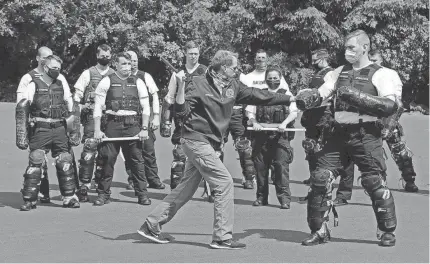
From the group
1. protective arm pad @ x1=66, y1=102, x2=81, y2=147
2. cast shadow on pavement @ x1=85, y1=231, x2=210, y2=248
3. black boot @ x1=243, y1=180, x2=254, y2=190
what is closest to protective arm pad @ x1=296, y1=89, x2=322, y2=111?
cast shadow on pavement @ x1=85, y1=231, x2=210, y2=248

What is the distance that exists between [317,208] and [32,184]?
3.76m

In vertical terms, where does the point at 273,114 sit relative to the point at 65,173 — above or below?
above

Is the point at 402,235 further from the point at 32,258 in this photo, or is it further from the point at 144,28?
the point at 144,28

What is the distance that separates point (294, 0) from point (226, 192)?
66.3 feet

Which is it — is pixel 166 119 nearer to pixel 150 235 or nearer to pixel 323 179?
pixel 150 235

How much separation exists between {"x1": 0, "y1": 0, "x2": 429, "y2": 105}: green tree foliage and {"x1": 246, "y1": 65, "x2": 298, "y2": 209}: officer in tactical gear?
1592cm

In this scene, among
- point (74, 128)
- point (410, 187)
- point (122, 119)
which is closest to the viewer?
point (74, 128)

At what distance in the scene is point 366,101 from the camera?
25.6 feet

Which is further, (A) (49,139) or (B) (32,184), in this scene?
(A) (49,139)

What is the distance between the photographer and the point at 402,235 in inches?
342

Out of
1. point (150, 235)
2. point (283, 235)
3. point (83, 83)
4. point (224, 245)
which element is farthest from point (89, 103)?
point (224, 245)

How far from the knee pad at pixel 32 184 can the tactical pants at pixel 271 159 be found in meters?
2.69

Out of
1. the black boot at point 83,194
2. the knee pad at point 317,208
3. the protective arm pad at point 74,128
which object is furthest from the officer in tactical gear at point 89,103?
the knee pad at point 317,208

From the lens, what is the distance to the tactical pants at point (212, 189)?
791cm
